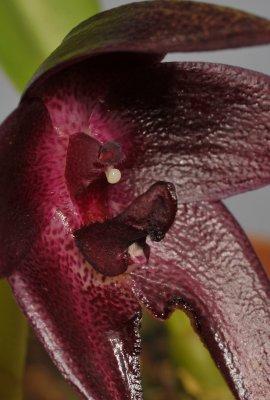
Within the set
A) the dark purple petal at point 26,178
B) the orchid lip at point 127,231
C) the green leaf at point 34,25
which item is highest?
the green leaf at point 34,25

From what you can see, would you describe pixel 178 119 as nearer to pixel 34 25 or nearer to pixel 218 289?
pixel 218 289

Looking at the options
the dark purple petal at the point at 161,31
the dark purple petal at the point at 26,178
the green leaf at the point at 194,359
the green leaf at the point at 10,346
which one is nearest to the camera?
the dark purple petal at the point at 161,31

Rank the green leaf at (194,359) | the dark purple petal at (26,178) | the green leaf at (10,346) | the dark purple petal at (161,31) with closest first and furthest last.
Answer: the dark purple petal at (161,31), the dark purple petal at (26,178), the green leaf at (10,346), the green leaf at (194,359)

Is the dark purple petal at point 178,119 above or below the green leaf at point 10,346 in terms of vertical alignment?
above

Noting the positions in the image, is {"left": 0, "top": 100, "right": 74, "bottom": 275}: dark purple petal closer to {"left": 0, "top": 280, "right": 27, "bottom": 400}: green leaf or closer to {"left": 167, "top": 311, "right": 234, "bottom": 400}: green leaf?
{"left": 0, "top": 280, "right": 27, "bottom": 400}: green leaf

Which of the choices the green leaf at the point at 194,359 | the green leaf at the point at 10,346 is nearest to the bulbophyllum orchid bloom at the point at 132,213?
the green leaf at the point at 10,346

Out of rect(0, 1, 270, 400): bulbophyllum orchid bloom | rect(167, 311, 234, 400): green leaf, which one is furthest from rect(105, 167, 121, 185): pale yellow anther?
rect(167, 311, 234, 400): green leaf

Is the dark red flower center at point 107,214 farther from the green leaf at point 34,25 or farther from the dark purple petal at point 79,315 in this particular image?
the green leaf at point 34,25
